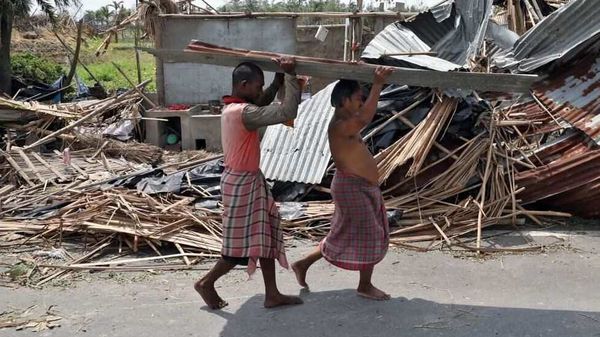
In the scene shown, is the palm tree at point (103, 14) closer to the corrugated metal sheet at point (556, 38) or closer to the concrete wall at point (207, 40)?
the concrete wall at point (207, 40)

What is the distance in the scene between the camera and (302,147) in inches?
273

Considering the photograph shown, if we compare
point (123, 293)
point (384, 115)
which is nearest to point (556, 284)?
point (384, 115)

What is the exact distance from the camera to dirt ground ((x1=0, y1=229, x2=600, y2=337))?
13.3 feet

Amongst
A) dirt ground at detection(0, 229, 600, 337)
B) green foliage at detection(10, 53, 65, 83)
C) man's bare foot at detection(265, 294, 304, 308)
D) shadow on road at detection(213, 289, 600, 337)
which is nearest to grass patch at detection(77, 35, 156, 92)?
green foliage at detection(10, 53, 65, 83)

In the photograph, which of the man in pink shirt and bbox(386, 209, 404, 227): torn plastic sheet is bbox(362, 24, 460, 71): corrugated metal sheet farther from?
the man in pink shirt

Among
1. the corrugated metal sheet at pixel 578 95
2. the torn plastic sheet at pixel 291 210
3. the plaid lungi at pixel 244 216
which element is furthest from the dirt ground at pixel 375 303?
the corrugated metal sheet at pixel 578 95

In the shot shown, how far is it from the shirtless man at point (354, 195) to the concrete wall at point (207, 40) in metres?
8.55

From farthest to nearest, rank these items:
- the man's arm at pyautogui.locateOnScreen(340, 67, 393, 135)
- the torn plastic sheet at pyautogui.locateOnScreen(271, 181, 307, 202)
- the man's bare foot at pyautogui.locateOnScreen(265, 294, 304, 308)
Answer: the torn plastic sheet at pyautogui.locateOnScreen(271, 181, 307, 202), the man's bare foot at pyautogui.locateOnScreen(265, 294, 304, 308), the man's arm at pyautogui.locateOnScreen(340, 67, 393, 135)

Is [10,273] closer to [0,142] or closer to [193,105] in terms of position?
[0,142]

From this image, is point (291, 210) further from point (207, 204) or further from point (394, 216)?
point (394, 216)

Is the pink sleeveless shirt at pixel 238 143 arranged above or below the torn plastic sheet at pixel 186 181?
above

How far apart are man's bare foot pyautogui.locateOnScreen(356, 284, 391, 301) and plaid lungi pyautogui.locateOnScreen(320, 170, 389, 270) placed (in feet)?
0.76

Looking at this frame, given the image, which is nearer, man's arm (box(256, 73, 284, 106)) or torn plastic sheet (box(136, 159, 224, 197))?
man's arm (box(256, 73, 284, 106))

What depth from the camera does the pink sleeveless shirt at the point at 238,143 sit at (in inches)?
158
